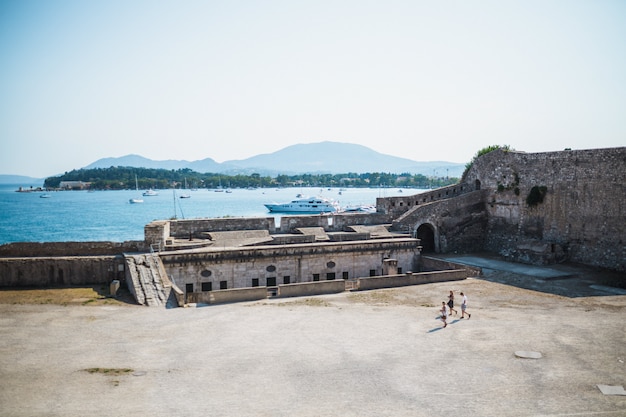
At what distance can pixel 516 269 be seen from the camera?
33.0m

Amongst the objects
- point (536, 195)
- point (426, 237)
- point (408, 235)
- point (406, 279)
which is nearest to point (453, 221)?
point (426, 237)

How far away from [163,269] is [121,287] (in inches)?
96.4

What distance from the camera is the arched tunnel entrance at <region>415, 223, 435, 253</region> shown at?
41.8 metres

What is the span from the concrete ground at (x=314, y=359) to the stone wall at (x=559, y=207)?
31.7 feet

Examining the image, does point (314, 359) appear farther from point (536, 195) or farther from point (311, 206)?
point (311, 206)

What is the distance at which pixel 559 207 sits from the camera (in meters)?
35.9

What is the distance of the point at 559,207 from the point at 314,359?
27379 millimetres

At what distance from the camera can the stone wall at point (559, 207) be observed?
105 ft

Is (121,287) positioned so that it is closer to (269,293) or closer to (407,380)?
(269,293)

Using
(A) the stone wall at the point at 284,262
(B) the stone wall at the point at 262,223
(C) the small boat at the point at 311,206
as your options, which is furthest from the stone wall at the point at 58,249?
(C) the small boat at the point at 311,206

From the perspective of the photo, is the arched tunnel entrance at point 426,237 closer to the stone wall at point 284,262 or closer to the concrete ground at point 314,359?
the stone wall at point 284,262

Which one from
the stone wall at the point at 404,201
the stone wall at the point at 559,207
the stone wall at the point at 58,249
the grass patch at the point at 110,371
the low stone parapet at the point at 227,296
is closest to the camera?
the grass patch at the point at 110,371

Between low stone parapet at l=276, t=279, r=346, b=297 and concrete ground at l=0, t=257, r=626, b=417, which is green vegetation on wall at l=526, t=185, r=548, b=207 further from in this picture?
low stone parapet at l=276, t=279, r=346, b=297

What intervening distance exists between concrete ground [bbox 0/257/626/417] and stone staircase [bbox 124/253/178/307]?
1.30 m
